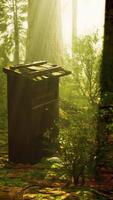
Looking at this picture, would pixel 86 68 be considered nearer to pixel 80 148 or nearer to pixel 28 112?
pixel 28 112

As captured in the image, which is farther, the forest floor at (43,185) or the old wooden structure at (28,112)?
the old wooden structure at (28,112)

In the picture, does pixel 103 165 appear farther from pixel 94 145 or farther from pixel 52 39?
pixel 52 39

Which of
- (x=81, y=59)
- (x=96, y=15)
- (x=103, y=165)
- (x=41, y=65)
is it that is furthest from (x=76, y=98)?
(x=96, y=15)

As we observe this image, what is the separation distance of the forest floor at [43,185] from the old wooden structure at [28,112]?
28 cm

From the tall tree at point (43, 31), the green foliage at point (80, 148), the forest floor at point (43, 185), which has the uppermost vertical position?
the tall tree at point (43, 31)

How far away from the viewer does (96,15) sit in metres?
33.7

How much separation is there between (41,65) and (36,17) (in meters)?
5.87

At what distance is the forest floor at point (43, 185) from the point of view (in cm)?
520

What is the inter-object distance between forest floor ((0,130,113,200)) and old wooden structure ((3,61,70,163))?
277 mm

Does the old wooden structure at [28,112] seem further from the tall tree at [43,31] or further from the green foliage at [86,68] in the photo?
the tall tree at [43,31]

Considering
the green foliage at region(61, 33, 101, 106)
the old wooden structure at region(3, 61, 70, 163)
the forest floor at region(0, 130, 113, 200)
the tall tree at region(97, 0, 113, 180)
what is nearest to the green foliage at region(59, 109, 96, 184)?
the tall tree at region(97, 0, 113, 180)

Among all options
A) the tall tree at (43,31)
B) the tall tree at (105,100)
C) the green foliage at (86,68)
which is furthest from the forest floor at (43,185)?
the tall tree at (43,31)

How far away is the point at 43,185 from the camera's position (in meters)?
5.75

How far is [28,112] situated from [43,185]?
1.88m
